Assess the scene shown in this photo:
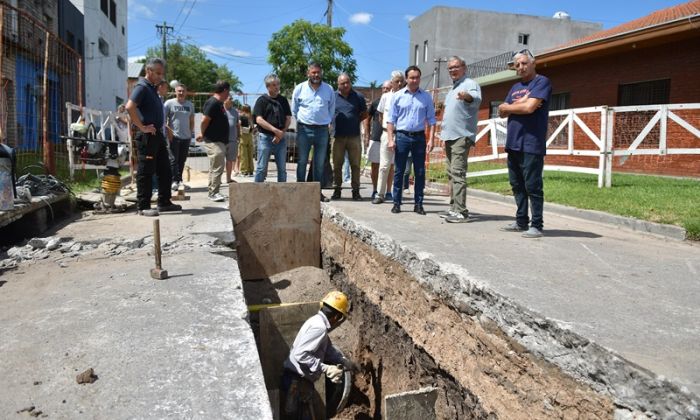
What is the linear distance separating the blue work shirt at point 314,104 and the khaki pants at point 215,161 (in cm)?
126

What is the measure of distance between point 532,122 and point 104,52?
2675 cm

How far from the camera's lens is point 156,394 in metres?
2.22

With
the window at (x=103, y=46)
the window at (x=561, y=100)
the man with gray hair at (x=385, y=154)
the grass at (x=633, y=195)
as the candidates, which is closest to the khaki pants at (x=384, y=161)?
the man with gray hair at (x=385, y=154)

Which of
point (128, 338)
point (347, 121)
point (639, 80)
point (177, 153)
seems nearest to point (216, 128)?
point (177, 153)

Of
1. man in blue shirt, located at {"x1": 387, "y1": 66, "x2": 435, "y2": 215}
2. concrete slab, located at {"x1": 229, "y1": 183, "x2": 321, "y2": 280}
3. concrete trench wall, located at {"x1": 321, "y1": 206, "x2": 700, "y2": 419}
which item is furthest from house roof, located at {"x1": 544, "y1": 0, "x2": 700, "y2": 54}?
concrete trench wall, located at {"x1": 321, "y1": 206, "x2": 700, "y2": 419}

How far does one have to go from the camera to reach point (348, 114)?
7648mm

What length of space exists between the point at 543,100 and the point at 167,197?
4479 millimetres

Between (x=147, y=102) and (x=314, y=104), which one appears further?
(x=314, y=104)

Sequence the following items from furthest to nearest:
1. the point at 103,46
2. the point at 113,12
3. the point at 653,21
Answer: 1. the point at 113,12
2. the point at 103,46
3. the point at 653,21

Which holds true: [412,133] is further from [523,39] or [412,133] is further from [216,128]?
[523,39]

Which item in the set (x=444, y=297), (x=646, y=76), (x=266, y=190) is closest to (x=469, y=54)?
(x=646, y=76)

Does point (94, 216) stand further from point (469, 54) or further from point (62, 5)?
point (469, 54)

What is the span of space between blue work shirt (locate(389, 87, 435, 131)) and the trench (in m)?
1.48

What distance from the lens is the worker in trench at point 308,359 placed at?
4344mm
